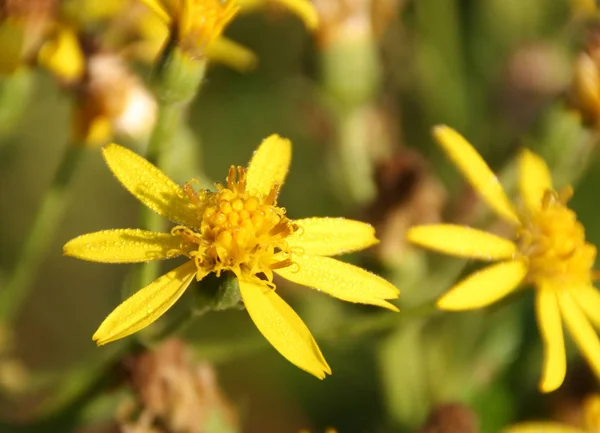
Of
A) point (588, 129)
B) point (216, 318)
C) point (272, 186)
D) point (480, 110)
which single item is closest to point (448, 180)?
point (480, 110)

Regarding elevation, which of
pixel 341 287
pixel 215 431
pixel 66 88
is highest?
pixel 66 88

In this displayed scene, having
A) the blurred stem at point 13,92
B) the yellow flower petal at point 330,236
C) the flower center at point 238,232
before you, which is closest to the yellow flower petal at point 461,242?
the yellow flower petal at point 330,236

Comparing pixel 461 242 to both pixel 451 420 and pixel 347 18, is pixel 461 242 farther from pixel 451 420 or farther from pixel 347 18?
pixel 347 18

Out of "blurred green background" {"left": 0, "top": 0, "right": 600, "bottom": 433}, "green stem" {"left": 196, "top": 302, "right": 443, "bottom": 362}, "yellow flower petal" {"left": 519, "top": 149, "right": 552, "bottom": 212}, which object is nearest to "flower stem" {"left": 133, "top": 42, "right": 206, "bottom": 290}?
"green stem" {"left": 196, "top": 302, "right": 443, "bottom": 362}

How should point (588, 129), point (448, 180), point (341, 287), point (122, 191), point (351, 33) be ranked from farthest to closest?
Result: point (122, 191), point (448, 180), point (351, 33), point (588, 129), point (341, 287)

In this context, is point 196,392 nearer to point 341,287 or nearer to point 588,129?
point 341,287

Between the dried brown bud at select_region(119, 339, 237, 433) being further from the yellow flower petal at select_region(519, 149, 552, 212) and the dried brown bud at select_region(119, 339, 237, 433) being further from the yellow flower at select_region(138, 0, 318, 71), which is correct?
the yellow flower petal at select_region(519, 149, 552, 212)
